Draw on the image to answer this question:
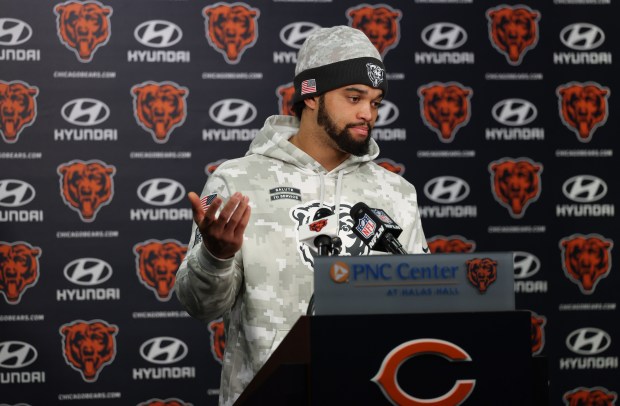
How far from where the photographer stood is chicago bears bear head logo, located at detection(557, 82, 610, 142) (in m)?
3.77

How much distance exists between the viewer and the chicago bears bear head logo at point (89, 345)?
347 cm

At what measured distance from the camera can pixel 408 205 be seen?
222 cm

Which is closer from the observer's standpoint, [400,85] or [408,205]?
[408,205]

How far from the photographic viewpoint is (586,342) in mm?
3732

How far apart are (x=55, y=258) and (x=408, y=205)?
6.23 ft

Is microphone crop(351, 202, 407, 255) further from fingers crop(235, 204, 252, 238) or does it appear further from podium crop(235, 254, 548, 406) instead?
podium crop(235, 254, 548, 406)

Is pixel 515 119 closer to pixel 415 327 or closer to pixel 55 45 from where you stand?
pixel 55 45

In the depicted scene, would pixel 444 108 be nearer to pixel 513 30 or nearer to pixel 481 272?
pixel 513 30

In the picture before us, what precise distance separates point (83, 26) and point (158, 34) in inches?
13.1

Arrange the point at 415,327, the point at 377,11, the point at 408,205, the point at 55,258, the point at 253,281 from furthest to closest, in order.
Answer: the point at 377,11, the point at 55,258, the point at 408,205, the point at 253,281, the point at 415,327

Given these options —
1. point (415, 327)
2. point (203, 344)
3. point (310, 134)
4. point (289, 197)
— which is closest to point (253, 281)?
point (289, 197)

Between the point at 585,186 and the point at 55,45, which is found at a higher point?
the point at 55,45

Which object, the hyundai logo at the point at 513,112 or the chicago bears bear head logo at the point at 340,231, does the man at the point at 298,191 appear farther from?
the hyundai logo at the point at 513,112

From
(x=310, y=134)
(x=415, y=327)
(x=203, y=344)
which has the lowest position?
(x=203, y=344)
